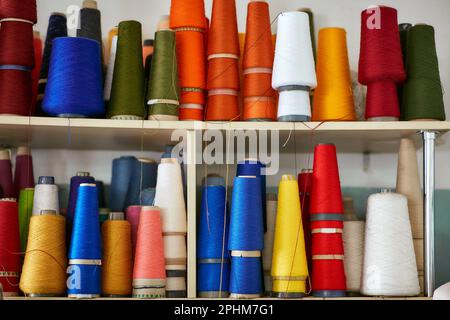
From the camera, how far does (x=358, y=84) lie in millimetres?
2084

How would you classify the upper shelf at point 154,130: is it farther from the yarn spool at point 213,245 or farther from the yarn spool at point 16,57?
the yarn spool at point 213,245


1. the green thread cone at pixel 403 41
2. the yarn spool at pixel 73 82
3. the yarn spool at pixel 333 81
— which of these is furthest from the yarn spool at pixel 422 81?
the yarn spool at pixel 73 82

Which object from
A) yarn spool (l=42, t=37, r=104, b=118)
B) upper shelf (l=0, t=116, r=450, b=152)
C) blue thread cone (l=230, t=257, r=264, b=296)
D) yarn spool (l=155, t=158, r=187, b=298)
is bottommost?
blue thread cone (l=230, t=257, r=264, b=296)

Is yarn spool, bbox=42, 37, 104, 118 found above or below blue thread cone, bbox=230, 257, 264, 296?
above

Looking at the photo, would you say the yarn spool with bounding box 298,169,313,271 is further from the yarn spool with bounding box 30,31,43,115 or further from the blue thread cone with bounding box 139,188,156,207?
the yarn spool with bounding box 30,31,43,115

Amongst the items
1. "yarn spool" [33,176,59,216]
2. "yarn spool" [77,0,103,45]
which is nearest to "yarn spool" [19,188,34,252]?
"yarn spool" [33,176,59,216]

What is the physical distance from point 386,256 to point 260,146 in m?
0.44

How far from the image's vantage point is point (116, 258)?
190 centimetres

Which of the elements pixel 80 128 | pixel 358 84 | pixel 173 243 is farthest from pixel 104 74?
pixel 358 84

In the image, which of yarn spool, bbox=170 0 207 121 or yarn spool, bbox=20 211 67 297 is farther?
yarn spool, bbox=170 0 207 121

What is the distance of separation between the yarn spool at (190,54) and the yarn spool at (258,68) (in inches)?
4.3

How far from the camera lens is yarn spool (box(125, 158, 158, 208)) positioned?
6.75 feet

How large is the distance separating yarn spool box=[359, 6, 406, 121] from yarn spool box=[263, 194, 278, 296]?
1.04 ft
